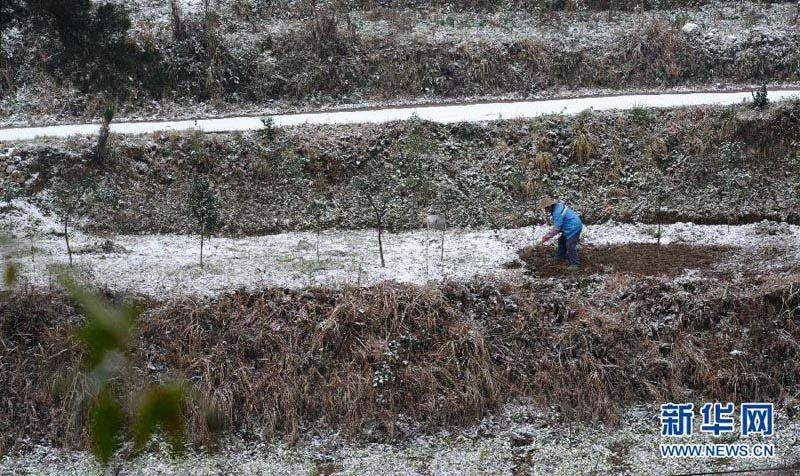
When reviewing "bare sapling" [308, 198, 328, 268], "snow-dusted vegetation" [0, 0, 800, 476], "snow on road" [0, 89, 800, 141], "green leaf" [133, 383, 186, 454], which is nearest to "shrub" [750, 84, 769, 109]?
"snow-dusted vegetation" [0, 0, 800, 476]

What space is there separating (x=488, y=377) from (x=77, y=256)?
7360 millimetres

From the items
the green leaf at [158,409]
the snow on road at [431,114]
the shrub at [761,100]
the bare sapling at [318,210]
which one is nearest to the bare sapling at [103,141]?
the snow on road at [431,114]

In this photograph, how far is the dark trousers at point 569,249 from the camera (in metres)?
12.5

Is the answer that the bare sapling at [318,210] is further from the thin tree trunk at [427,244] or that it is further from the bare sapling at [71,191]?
the bare sapling at [71,191]

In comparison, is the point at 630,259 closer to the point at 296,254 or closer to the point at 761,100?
the point at 296,254

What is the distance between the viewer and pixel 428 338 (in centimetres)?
1177

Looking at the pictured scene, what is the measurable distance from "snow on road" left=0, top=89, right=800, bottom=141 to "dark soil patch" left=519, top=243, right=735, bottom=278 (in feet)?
15.5

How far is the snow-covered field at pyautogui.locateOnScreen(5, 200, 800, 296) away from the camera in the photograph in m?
12.4

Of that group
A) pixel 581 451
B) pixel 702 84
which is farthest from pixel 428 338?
pixel 702 84

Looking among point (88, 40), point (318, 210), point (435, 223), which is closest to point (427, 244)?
point (435, 223)

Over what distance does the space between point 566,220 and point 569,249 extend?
55 centimetres

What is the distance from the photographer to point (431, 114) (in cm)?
1794

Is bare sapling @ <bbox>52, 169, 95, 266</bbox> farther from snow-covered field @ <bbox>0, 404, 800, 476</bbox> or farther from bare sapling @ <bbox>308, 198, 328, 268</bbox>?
snow-covered field @ <bbox>0, 404, 800, 476</bbox>

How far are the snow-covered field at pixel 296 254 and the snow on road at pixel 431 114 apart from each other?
3.39 metres
